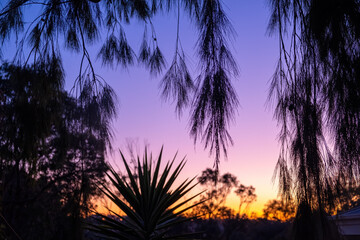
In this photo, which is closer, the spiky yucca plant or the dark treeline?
the dark treeline

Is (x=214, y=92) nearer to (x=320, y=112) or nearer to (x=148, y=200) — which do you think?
(x=320, y=112)

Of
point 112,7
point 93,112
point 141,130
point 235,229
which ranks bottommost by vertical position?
point 235,229

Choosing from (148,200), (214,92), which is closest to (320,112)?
(214,92)

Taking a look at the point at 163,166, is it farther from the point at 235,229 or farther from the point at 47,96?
the point at 235,229

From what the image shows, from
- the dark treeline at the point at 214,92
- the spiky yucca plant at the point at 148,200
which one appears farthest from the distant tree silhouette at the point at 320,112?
the spiky yucca plant at the point at 148,200

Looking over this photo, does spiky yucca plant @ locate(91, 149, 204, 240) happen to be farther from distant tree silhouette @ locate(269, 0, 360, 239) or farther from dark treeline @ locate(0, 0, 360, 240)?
distant tree silhouette @ locate(269, 0, 360, 239)

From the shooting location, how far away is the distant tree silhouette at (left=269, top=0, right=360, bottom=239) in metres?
1.57

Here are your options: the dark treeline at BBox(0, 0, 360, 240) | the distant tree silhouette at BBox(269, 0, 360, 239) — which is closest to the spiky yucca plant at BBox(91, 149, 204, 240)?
the dark treeline at BBox(0, 0, 360, 240)

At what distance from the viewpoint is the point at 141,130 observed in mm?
4191

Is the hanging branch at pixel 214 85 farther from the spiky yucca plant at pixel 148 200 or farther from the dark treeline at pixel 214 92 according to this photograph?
the spiky yucca plant at pixel 148 200

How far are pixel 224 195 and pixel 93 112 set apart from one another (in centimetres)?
1597

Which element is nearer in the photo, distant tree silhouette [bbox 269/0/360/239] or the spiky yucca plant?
distant tree silhouette [bbox 269/0/360/239]

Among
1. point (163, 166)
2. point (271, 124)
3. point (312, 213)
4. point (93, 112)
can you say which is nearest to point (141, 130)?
point (163, 166)

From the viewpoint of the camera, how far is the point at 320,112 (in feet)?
5.86
